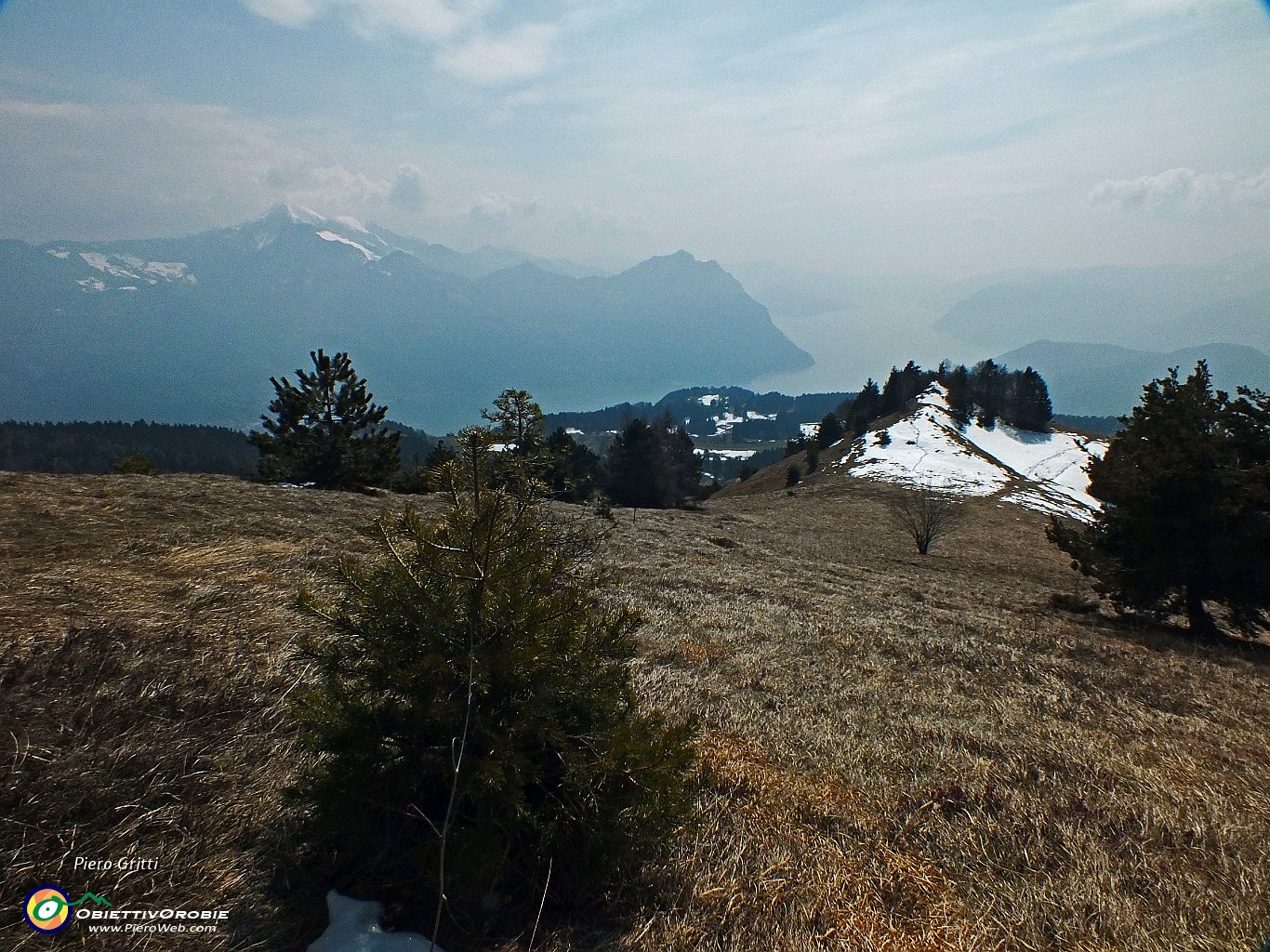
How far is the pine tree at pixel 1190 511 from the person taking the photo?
1234 cm

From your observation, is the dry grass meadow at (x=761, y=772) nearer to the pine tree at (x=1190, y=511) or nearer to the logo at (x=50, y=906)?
the logo at (x=50, y=906)

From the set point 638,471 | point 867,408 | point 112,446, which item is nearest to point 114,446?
point 112,446

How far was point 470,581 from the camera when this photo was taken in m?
3.17

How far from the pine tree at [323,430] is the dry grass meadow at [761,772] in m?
12.6

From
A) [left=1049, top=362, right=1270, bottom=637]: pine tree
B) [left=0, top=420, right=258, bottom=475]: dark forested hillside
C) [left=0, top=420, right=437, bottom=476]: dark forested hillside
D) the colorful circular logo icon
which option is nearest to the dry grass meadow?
the colorful circular logo icon

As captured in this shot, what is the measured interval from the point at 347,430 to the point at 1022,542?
37.5 metres

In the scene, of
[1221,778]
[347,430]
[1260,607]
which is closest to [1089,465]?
[1260,607]

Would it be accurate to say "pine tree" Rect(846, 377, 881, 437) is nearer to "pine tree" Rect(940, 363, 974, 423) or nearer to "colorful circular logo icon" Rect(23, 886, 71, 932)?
"pine tree" Rect(940, 363, 974, 423)

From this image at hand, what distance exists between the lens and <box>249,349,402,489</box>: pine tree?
22578 mm

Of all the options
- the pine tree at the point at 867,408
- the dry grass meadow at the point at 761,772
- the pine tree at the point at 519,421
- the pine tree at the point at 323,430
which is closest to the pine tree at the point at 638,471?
the pine tree at the point at 323,430

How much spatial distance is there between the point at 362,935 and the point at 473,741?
3.09 feet

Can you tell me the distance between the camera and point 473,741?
9.88ft

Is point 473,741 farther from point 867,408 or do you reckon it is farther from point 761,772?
point 867,408

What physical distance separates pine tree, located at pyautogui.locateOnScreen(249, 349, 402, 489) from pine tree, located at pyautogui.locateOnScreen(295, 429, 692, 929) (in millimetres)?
21122
